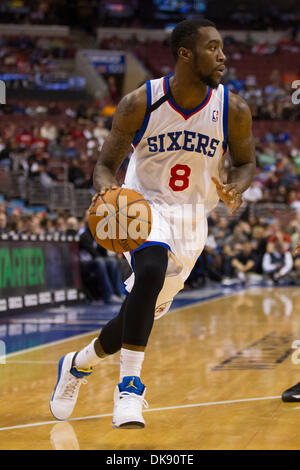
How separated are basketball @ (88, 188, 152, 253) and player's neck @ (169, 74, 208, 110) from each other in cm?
61

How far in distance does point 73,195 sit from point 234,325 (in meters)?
9.98

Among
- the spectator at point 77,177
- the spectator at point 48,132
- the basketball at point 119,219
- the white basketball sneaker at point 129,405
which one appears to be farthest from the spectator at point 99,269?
the spectator at point 48,132

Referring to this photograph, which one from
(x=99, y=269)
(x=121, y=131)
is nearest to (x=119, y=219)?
(x=121, y=131)

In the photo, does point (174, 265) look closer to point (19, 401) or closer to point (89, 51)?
point (19, 401)

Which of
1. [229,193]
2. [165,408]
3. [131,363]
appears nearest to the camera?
[131,363]

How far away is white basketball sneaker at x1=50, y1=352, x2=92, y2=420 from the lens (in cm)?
367

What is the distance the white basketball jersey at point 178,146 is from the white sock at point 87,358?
0.84m

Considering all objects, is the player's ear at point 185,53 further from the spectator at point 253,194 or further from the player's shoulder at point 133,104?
the spectator at point 253,194

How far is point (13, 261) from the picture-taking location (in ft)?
31.4

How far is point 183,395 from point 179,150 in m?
1.62

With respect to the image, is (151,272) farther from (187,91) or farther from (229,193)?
(187,91)

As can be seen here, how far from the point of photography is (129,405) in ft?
10.1

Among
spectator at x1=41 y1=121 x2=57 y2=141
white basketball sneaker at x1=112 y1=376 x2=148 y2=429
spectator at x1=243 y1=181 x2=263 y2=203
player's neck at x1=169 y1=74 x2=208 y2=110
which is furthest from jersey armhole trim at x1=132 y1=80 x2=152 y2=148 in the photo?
spectator at x1=41 y1=121 x2=57 y2=141

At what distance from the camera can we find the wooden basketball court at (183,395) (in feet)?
10.5
